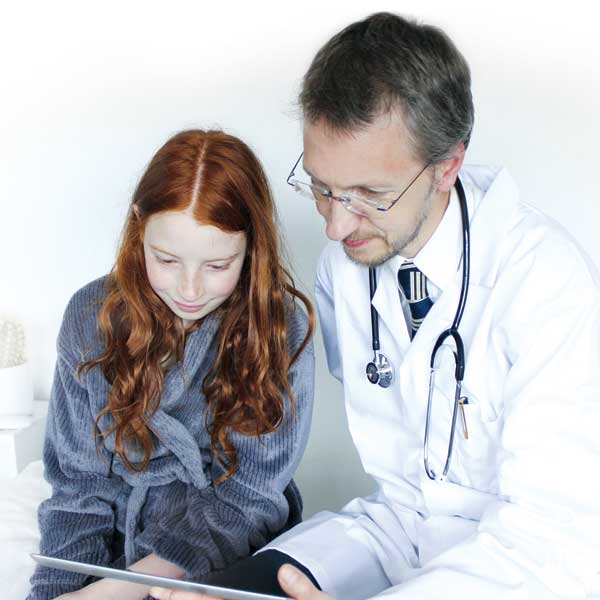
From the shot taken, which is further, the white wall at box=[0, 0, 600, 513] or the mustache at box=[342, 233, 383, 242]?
the white wall at box=[0, 0, 600, 513]

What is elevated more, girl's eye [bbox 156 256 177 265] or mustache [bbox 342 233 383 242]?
mustache [bbox 342 233 383 242]

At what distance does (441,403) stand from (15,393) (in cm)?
114

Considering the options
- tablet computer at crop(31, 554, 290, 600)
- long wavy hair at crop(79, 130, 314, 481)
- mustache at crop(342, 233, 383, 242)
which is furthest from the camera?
long wavy hair at crop(79, 130, 314, 481)

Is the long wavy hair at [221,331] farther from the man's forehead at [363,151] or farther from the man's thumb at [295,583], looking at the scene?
the man's thumb at [295,583]

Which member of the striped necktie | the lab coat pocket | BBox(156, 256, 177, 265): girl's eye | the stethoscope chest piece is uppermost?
BBox(156, 256, 177, 265): girl's eye

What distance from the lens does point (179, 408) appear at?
1.73 m

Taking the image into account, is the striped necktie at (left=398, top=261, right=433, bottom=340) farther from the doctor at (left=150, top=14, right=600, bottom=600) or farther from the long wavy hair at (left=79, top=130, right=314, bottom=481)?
the long wavy hair at (left=79, top=130, right=314, bottom=481)

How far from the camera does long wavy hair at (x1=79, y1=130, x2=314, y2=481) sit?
5.24ft

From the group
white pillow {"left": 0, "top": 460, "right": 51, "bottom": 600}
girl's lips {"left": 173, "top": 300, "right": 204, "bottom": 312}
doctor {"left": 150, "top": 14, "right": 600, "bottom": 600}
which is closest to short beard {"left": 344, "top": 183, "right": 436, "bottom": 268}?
doctor {"left": 150, "top": 14, "right": 600, "bottom": 600}

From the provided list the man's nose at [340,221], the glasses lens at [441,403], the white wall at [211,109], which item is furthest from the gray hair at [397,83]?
the white wall at [211,109]

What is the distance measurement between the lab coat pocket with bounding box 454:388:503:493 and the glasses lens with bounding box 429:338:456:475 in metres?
0.03

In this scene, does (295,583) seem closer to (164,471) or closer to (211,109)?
(164,471)

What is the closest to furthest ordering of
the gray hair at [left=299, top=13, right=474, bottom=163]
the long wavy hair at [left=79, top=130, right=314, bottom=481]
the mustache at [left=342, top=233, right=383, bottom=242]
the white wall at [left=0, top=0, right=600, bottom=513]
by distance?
the gray hair at [left=299, top=13, right=474, bottom=163], the mustache at [left=342, top=233, right=383, bottom=242], the long wavy hair at [left=79, top=130, right=314, bottom=481], the white wall at [left=0, top=0, right=600, bottom=513]

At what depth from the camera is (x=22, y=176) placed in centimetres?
223
